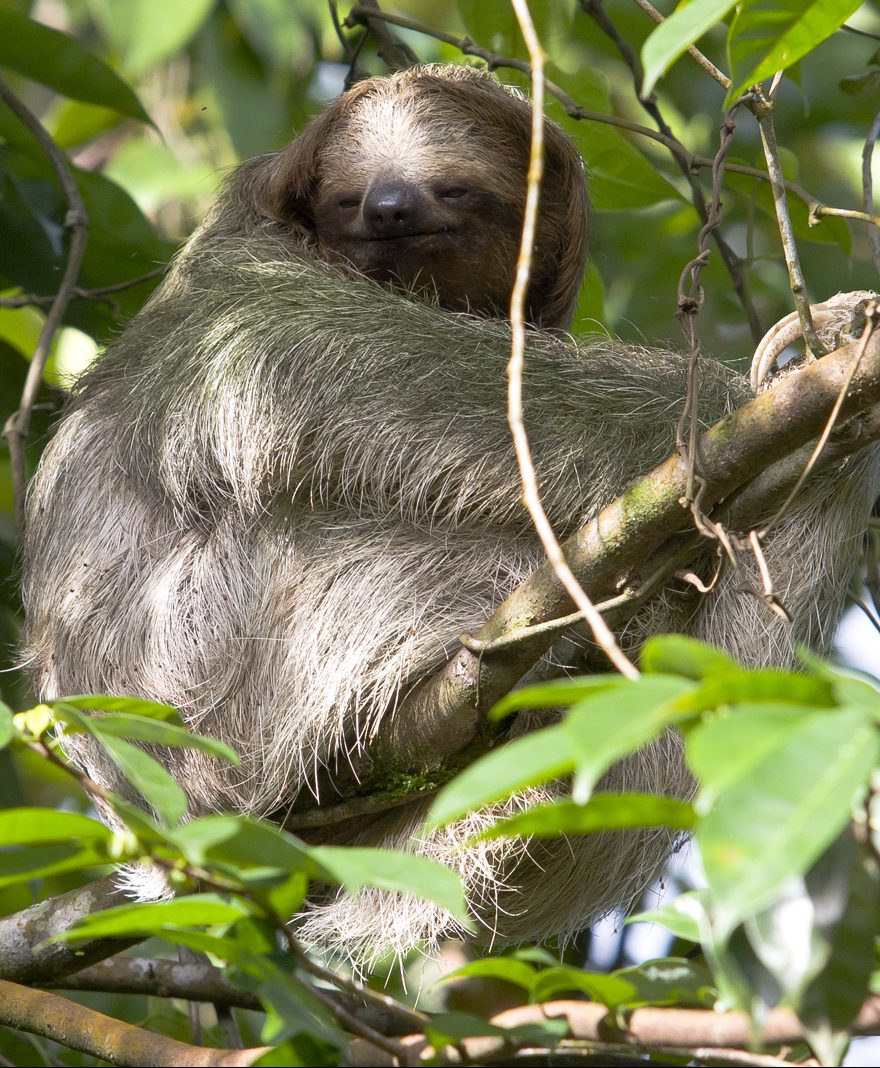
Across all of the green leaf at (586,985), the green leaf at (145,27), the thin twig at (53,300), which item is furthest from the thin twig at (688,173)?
the green leaf at (586,985)

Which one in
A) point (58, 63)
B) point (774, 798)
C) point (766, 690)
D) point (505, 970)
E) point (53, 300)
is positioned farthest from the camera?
point (58, 63)

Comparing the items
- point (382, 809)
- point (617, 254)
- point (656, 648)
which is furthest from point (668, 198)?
point (656, 648)

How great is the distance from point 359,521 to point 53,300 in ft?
6.15

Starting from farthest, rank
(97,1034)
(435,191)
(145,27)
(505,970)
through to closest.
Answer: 1. (145,27)
2. (435,191)
3. (97,1034)
4. (505,970)

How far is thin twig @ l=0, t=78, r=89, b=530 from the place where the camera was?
4141 mm

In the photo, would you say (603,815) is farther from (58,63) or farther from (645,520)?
(58,63)

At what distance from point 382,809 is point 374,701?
1.05ft

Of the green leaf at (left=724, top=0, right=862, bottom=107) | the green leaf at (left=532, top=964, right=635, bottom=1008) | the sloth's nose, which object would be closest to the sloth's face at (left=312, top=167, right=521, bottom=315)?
the sloth's nose

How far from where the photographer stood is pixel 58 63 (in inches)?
186

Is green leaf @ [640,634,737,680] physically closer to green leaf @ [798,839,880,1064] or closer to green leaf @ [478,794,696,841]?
green leaf @ [478,794,696,841]

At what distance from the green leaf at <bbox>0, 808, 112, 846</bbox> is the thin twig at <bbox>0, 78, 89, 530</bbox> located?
283 cm

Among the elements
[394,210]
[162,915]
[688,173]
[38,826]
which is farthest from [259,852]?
[688,173]

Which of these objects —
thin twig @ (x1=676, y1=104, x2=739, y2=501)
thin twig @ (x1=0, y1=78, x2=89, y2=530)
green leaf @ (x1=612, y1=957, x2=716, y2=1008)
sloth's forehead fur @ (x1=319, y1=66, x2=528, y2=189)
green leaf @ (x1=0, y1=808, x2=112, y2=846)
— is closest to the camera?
green leaf @ (x1=0, y1=808, x2=112, y2=846)

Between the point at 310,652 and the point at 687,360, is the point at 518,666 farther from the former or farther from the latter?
the point at 687,360
